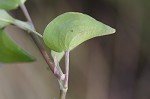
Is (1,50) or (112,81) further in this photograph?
(112,81)

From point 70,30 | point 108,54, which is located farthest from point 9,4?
point 108,54

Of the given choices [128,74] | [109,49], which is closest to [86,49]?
[109,49]

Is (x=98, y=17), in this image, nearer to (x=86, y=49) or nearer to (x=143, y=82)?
(x=86, y=49)

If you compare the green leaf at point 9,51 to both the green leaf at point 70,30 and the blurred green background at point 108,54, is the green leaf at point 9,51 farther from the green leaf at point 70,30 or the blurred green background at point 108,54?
the blurred green background at point 108,54

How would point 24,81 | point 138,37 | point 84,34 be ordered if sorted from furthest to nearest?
point 138,37
point 24,81
point 84,34

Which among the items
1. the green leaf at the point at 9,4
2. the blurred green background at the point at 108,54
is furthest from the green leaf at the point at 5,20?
the blurred green background at the point at 108,54

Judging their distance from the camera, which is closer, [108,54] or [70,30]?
[70,30]

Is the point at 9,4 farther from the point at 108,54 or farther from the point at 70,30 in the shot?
the point at 108,54
